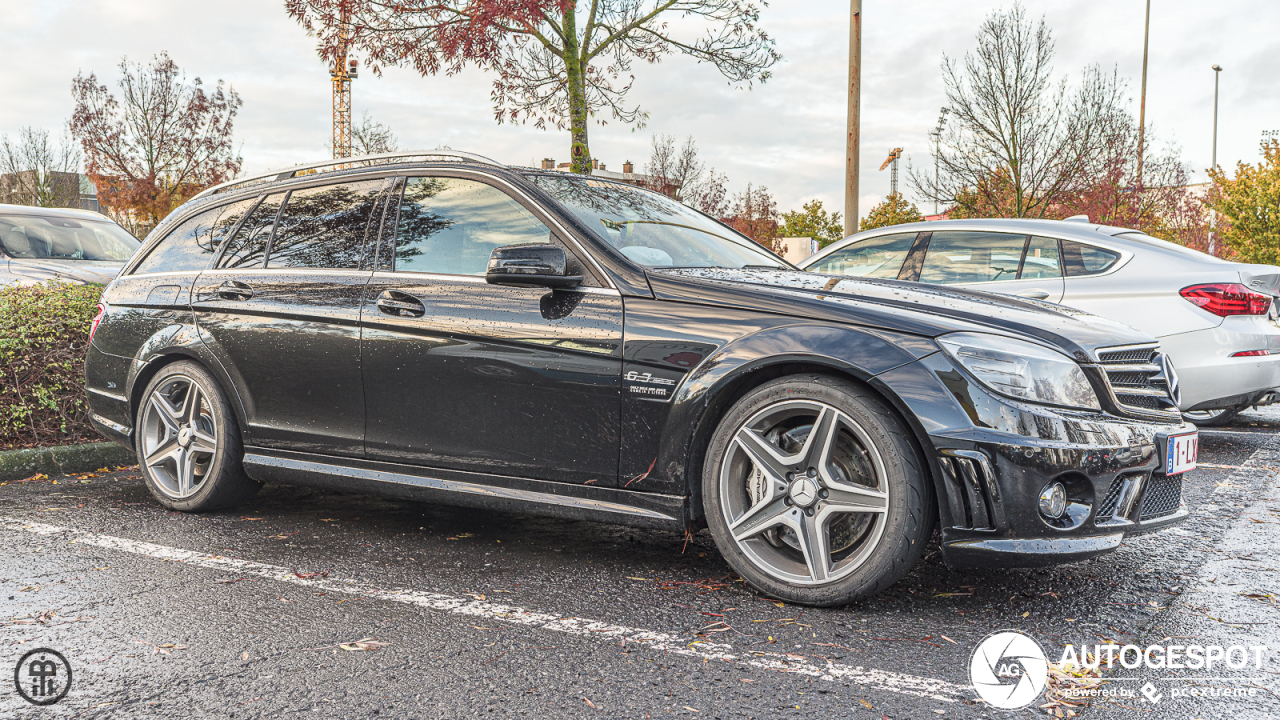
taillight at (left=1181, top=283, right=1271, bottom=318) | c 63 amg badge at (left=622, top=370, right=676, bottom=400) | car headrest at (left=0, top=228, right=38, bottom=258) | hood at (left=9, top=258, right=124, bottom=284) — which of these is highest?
car headrest at (left=0, top=228, right=38, bottom=258)

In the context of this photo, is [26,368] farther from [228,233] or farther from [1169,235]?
[1169,235]

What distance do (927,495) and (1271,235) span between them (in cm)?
2255

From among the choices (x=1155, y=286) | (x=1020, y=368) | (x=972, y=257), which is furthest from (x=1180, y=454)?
(x=972, y=257)

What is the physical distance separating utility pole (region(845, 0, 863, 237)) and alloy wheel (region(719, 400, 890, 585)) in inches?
382

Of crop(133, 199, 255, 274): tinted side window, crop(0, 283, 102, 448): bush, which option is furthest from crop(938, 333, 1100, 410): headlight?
crop(0, 283, 102, 448): bush

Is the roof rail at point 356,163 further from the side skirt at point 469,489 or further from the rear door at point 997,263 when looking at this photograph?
the rear door at point 997,263

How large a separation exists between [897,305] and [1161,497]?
1.14m

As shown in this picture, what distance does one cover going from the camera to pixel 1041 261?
21.5ft

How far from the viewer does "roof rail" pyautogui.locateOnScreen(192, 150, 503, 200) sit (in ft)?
14.4

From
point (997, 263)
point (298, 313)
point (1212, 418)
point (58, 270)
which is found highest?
point (997, 263)

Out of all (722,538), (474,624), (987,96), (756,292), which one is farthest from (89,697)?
(987,96)

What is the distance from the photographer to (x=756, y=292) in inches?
138

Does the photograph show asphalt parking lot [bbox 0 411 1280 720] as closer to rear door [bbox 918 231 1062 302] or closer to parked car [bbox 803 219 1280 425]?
parked car [bbox 803 219 1280 425]

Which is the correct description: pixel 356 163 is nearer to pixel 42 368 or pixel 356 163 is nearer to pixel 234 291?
pixel 234 291
